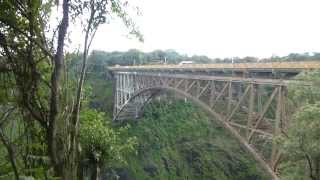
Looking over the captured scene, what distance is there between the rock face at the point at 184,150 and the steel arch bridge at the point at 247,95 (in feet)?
36.9

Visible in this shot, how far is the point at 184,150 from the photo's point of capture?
129 feet

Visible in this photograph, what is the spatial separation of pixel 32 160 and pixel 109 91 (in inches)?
1655

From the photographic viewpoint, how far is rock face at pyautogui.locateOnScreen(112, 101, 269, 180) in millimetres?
36031

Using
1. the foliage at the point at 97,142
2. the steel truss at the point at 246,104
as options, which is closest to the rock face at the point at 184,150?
the steel truss at the point at 246,104

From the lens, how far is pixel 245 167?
36.4 m

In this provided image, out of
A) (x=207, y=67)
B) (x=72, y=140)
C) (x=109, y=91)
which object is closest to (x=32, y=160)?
(x=72, y=140)

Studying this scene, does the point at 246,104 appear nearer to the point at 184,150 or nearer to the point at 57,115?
the point at 57,115

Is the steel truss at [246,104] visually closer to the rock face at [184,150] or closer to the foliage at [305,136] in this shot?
the foliage at [305,136]

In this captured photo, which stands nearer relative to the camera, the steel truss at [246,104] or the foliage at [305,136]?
the foliage at [305,136]

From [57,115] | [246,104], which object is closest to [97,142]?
[57,115]

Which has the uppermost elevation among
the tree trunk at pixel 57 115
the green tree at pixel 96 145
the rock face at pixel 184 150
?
the tree trunk at pixel 57 115

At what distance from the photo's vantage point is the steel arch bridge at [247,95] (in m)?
14.7

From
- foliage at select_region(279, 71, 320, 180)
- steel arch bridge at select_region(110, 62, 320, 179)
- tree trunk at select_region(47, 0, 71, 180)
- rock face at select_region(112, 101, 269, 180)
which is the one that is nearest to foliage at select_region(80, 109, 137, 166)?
tree trunk at select_region(47, 0, 71, 180)

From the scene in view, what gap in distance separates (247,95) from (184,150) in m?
21.8
